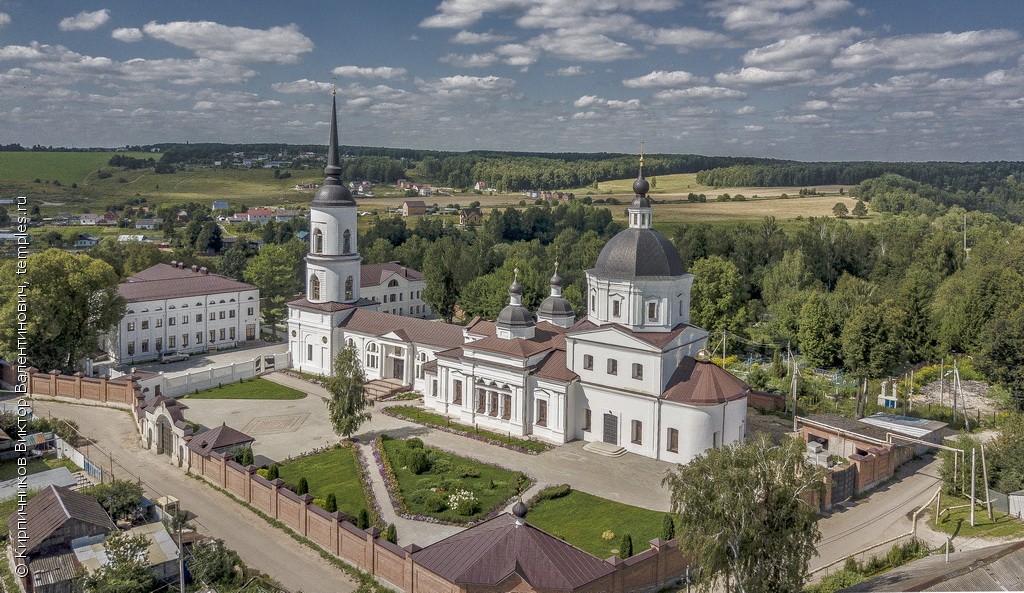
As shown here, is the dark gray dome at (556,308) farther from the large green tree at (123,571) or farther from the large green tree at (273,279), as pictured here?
the large green tree at (273,279)

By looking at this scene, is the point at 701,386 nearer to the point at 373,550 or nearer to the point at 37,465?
the point at 373,550

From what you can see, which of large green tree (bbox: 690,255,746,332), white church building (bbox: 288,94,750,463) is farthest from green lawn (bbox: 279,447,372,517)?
large green tree (bbox: 690,255,746,332)

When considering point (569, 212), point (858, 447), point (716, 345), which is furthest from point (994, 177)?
point (858, 447)

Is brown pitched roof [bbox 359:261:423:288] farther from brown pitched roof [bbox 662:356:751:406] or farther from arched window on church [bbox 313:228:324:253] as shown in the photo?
brown pitched roof [bbox 662:356:751:406]

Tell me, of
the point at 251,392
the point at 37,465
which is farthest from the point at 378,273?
the point at 37,465

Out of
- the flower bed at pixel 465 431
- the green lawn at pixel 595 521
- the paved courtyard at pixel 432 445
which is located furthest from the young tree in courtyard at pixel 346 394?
the green lawn at pixel 595 521
